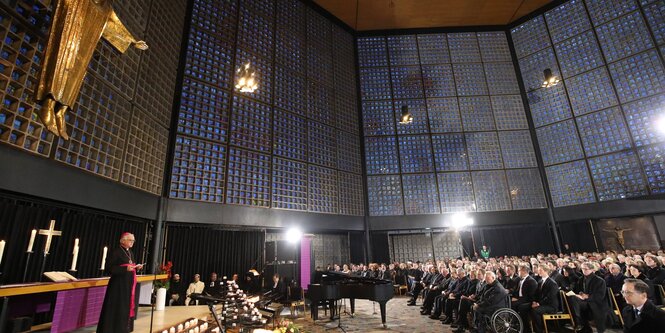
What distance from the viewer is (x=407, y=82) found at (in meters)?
17.4

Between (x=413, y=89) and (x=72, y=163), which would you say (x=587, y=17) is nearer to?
(x=413, y=89)

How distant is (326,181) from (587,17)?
15.1m

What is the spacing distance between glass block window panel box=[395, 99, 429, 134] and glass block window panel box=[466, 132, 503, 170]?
7.72ft

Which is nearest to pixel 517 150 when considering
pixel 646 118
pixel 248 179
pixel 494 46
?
pixel 646 118

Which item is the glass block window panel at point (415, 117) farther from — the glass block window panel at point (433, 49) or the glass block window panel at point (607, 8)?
the glass block window panel at point (607, 8)

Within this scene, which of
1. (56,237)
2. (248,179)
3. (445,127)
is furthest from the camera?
(445,127)

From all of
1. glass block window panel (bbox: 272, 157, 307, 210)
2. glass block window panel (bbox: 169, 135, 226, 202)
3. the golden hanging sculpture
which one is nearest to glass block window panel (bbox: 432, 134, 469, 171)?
glass block window panel (bbox: 272, 157, 307, 210)

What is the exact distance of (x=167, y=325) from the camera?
5.60 m

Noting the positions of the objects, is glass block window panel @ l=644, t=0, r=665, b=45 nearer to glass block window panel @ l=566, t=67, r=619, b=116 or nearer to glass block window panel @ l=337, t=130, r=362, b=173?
glass block window panel @ l=566, t=67, r=619, b=116

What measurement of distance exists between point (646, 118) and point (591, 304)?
12249 mm

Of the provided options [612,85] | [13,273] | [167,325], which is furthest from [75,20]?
[612,85]

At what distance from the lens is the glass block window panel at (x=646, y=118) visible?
43.0 feet

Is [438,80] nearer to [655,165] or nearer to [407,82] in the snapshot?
[407,82]

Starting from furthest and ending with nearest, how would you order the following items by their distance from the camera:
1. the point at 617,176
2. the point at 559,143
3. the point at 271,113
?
1. the point at 559,143
2. the point at 617,176
3. the point at 271,113
